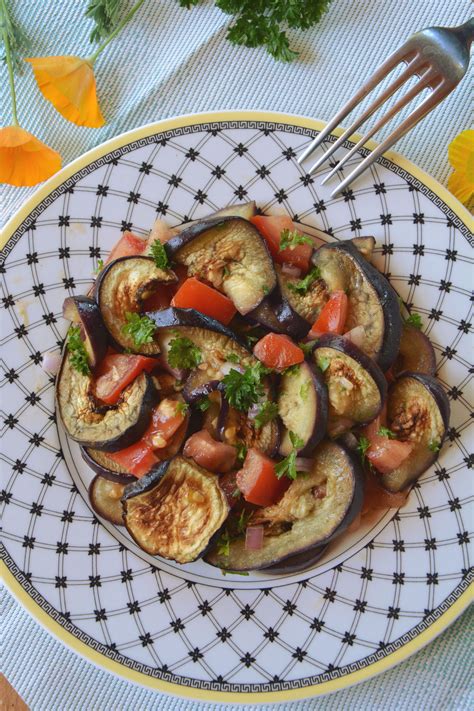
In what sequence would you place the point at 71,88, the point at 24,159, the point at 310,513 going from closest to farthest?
the point at 310,513 < the point at 24,159 < the point at 71,88

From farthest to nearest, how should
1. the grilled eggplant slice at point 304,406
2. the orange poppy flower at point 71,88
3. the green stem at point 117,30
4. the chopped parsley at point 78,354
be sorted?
1. the green stem at point 117,30
2. the orange poppy flower at point 71,88
3. the chopped parsley at point 78,354
4. the grilled eggplant slice at point 304,406

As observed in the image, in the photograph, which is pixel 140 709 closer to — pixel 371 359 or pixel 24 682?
pixel 24 682

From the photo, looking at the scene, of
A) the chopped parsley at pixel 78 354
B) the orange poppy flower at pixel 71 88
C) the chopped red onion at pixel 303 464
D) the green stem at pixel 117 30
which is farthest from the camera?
the green stem at pixel 117 30

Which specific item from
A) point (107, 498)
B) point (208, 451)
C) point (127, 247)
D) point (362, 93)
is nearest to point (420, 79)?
point (362, 93)

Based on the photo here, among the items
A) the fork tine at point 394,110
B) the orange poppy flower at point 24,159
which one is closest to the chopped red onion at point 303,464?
the fork tine at point 394,110

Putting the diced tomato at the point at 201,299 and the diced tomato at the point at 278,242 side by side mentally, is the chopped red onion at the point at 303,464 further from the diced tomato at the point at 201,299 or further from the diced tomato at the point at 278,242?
the diced tomato at the point at 278,242

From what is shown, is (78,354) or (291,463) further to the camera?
(78,354)

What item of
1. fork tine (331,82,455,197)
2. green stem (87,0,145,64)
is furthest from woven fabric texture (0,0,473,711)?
fork tine (331,82,455,197)

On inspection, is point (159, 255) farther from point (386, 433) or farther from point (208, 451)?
point (386, 433)
